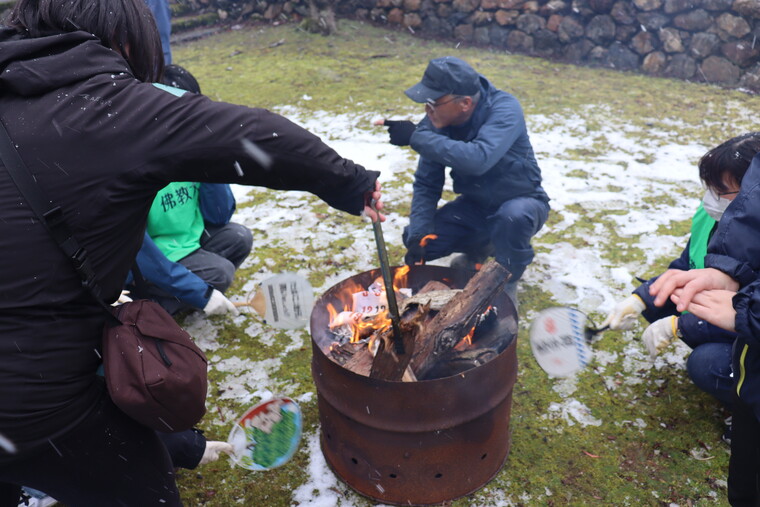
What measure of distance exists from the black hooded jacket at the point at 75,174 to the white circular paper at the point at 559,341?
2051 mm

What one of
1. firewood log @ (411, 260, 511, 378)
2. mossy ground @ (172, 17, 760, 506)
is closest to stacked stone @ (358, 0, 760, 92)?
mossy ground @ (172, 17, 760, 506)

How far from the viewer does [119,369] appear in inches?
64.6

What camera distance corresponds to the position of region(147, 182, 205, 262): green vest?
369 centimetres

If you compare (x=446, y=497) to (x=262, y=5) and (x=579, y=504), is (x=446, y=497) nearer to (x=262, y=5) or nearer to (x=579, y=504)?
(x=579, y=504)

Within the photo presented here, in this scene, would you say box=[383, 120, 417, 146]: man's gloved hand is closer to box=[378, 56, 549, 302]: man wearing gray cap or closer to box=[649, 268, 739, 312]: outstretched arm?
box=[378, 56, 549, 302]: man wearing gray cap

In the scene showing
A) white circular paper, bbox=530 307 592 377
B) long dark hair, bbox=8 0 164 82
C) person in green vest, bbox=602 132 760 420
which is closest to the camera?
long dark hair, bbox=8 0 164 82

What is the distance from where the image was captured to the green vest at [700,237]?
9.68ft

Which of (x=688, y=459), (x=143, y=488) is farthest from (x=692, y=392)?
(x=143, y=488)

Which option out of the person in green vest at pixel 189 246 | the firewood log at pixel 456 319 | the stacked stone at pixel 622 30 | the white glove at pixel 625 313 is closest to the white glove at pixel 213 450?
the person in green vest at pixel 189 246

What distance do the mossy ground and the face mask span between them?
106 cm

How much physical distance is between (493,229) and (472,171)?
0.47 metres

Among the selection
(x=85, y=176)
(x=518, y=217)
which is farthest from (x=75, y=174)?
(x=518, y=217)

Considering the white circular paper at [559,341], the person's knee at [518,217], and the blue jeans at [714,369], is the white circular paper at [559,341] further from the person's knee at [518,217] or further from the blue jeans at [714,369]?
the person's knee at [518,217]

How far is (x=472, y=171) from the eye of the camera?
373cm
